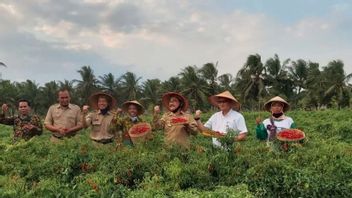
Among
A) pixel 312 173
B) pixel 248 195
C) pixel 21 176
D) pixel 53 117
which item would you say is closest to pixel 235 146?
pixel 312 173

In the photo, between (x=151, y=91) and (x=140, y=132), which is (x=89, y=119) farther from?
(x=151, y=91)

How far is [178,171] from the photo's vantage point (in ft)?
16.5

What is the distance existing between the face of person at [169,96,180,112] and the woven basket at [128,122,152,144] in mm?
696

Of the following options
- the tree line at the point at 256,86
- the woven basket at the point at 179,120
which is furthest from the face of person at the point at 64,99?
the tree line at the point at 256,86

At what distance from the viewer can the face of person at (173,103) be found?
23.6 ft

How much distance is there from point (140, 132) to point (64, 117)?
201cm

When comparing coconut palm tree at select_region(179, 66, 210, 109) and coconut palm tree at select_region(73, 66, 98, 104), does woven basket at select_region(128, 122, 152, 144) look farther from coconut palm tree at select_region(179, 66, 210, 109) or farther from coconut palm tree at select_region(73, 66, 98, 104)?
coconut palm tree at select_region(73, 66, 98, 104)

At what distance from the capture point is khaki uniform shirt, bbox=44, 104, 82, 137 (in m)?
7.99

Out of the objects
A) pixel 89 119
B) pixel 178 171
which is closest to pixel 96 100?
pixel 89 119

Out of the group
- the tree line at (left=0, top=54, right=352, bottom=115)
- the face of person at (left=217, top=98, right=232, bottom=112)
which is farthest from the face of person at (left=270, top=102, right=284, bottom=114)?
the tree line at (left=0, top=54, right=352, bottom=115)

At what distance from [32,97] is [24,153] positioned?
60880 millimetres

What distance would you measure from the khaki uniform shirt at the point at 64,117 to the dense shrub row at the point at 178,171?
149 centimetres

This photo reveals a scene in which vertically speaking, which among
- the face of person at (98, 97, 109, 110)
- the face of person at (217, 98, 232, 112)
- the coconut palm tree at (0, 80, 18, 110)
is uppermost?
the coconut palm tree at (0, 80, 18, 110)

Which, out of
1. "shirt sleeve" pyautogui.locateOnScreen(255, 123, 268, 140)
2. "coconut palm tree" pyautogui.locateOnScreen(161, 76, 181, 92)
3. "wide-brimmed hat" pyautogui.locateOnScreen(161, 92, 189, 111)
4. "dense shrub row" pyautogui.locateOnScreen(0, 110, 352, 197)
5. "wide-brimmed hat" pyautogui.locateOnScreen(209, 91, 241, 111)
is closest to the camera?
"dense shrub row" pyautogui.locateOnScreen(0, 110, 352, 197)
